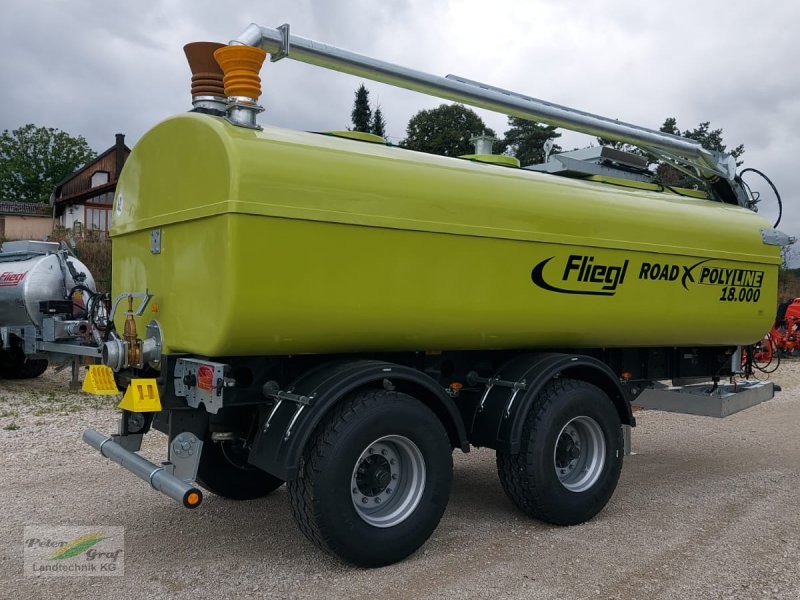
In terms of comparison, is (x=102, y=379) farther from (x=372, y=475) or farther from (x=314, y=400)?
(x=372, y=475)

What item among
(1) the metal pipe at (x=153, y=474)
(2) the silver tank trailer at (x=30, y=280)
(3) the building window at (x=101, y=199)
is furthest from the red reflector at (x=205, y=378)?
(3) the building window at (x=101, y=199)

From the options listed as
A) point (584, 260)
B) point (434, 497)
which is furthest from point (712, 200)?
point (434, 497)

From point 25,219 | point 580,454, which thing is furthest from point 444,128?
point 580,454

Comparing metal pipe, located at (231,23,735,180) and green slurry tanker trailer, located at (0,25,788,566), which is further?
metal pipe, located at (231,23,735,180)

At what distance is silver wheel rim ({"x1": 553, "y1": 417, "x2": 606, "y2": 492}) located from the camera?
17.5 feet

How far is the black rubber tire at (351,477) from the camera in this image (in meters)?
4.04

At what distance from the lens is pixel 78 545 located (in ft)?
15.4

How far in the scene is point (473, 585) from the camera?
412 centimetres

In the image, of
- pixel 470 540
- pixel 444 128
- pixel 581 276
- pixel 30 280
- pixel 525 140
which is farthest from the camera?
pixel 444 128

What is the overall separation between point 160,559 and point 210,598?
27.3 inches

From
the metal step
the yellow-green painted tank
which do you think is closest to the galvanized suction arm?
the yellow-green painted tank

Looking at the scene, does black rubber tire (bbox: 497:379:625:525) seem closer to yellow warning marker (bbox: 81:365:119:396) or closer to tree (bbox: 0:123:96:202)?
yellow warning marker (bbox: 81:365:119:396)

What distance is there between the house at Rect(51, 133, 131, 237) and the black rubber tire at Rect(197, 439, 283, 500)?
33277 mm

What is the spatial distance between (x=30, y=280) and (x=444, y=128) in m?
32.7
